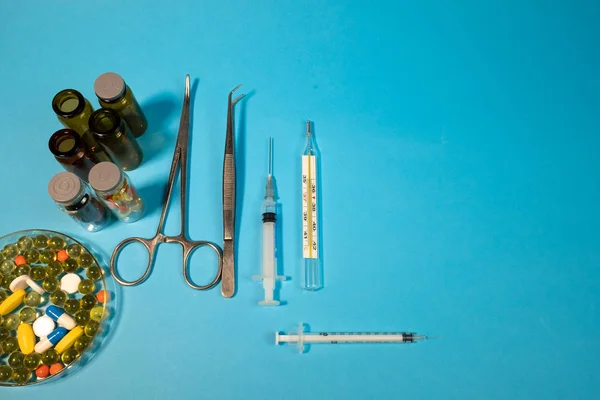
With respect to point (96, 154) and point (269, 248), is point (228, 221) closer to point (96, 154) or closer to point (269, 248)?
point (269, 248)

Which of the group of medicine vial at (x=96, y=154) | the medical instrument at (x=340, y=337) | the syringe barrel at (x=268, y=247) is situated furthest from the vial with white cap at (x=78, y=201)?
the medical instrument at (x=340, y=337)

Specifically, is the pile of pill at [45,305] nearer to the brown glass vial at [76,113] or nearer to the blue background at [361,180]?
the blue background at [361,180]

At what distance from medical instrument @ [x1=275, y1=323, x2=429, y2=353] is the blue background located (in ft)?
0.07

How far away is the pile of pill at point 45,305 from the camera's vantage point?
938 mm

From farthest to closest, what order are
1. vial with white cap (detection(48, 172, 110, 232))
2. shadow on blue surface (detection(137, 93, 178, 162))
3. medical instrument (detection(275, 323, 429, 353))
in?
shadow on blue surface (detection(137, 93, 178, 162)), medical instrument (detection(275, 323, 429, 353)), vial with white cap (detection(48, 172, 110, 232))

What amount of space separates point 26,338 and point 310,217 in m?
0.66

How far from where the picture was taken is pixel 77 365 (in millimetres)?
958

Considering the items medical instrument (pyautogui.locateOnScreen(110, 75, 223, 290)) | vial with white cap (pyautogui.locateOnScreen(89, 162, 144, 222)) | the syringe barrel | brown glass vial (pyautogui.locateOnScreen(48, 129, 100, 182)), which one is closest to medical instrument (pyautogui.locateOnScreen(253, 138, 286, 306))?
the syringe barrel

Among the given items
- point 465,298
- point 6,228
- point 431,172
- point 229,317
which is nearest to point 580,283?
point 465,298

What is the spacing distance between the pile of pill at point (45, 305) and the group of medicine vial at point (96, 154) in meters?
0.10

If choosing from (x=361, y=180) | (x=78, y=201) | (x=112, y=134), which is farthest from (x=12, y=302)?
(x=361, y=180)

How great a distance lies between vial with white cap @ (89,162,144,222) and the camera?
0.89 meters

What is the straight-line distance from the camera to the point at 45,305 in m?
1.00

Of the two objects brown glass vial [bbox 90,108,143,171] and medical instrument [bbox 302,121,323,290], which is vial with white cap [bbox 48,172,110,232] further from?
medical instrument [bbox 302,121,323,290]
